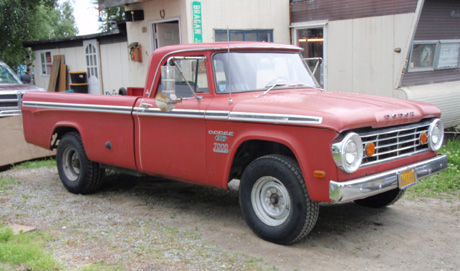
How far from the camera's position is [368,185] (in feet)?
13.8

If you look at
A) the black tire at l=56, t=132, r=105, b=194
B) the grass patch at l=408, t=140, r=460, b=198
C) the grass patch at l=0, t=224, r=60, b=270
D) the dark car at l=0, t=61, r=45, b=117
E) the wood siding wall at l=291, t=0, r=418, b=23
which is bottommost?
the grass patch at l=408, t=140, r=460, b=198

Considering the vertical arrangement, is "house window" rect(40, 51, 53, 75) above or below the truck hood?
above

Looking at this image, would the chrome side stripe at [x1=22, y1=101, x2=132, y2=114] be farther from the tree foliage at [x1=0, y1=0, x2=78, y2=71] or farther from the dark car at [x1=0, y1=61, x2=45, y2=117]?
the tree foliage at [x1=0, y1=0, x2=78, y2=71]

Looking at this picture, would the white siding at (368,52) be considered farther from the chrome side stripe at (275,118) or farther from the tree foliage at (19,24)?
the tree foliage at (19,24)

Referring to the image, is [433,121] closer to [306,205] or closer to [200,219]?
[306,205]

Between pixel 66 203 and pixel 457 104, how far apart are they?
8.72 meters

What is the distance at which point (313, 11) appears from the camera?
11445 mm

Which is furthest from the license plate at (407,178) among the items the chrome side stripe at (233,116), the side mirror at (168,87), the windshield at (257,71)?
the side mirror at (168,87)

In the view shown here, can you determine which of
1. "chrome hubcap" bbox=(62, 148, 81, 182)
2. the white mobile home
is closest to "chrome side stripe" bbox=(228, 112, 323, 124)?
"chrome hubcap" bbox=(62, 148, 81, 182)

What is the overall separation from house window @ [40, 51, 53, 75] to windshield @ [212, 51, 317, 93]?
14.7 meters

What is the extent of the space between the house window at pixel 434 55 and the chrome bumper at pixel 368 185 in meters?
6.09

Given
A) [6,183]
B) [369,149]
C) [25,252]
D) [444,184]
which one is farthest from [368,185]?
[6,183]

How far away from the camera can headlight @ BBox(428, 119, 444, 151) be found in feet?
16.5

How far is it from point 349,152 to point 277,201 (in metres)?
0.94
